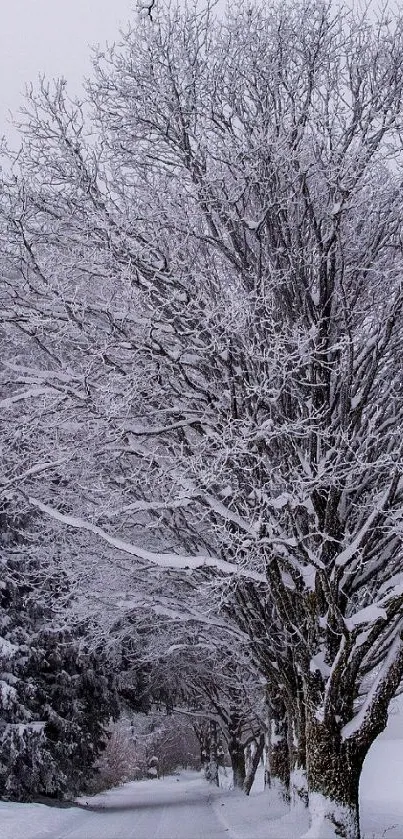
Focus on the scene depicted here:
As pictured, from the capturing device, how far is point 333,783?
8.72 meters

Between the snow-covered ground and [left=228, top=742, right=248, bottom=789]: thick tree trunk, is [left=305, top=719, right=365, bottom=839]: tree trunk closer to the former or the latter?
the snow-covered ground

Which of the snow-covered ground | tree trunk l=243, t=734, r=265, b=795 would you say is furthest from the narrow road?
tree trunk l=243, t=734, r=265, b=795

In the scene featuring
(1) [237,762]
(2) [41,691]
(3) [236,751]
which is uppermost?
(2) [41,691]

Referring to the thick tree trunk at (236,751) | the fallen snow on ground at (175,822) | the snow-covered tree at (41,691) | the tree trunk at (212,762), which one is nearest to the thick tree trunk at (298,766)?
the fallen snow on ground at (175,822)

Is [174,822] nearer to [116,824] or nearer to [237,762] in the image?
[116,824]

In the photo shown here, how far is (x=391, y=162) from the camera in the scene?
32.7 ft

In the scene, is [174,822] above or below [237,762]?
above

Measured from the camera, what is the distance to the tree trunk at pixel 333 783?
858cm

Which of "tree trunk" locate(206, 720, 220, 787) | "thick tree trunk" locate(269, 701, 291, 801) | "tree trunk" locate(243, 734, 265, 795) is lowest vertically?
"tree trunk" locate(206, 720, 220, 787)

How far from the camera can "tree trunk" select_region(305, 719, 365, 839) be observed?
28.1 ft

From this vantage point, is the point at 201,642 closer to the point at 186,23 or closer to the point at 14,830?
the point at 14,830

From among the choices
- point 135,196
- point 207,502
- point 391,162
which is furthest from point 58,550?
point 391,162

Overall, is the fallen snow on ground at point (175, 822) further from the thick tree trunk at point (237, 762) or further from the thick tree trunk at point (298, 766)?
the thick tree trunk at point (237, 762)

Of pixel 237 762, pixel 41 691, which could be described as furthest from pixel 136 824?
pixel 237 762
